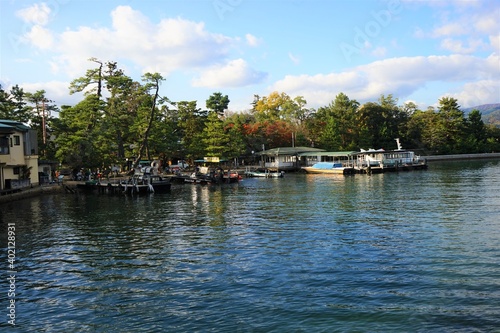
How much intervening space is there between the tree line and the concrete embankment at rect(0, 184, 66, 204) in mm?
6214

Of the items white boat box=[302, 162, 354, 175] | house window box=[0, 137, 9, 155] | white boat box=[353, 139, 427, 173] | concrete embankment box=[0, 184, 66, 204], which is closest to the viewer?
→ concrete embankment box=[0, 184, 66, 204]

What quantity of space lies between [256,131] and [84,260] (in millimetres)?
67675

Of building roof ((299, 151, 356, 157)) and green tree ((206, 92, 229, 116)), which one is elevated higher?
green tree ((206, 92, 229, 116))

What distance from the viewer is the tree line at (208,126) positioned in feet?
173

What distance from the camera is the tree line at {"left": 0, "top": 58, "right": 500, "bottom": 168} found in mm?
52875

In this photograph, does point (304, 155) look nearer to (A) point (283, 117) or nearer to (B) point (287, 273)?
(A) point (283, 117)

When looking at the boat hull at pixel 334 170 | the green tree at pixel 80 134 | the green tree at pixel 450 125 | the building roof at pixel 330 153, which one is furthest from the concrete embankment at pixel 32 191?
the green tree at pixel 450 125

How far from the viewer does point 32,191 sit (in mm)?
41188

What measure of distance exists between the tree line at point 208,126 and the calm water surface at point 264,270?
26.2 metres

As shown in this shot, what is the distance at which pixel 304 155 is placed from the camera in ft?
250

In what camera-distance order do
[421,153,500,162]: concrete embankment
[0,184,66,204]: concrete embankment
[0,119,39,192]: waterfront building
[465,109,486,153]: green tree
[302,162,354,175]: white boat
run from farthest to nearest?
[465,109,486,153]: green tree, [421,153,500,162]: concrete embankment, [302,162,354,175]: white boat, [0,119,39,192]: waterfront building, [0,184,66,204]: concrete embankment

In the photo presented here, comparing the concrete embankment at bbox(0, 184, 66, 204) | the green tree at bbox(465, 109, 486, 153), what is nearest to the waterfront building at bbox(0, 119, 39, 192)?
the concrete embankment at bbox(0, 184, 66, 204)

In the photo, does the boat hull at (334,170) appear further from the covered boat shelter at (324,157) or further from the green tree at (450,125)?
the green tree at (450,125)

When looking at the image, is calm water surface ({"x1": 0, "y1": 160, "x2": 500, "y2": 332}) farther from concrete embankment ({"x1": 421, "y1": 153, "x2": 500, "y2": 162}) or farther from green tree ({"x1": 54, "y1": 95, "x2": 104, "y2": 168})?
concrete embankment ({"x1": 421, "y1": 153, "x2": 500, "y2": 162})
